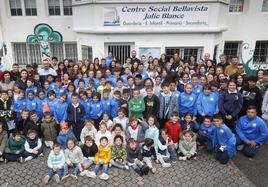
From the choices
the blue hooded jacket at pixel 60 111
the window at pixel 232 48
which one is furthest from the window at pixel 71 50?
the window at pixel 232 48

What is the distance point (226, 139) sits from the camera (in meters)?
5.85

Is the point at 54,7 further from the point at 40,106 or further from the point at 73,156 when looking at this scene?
the point at 73,156

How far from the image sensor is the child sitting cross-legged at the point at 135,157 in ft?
17.6

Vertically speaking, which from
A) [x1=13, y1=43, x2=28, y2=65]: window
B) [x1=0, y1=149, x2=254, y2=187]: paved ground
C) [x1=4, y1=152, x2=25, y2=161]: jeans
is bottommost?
[x1=0, y1=149, x2=254, y2=187]: paved ground

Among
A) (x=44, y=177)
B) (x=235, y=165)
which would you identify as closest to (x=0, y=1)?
(x=44, y=177)

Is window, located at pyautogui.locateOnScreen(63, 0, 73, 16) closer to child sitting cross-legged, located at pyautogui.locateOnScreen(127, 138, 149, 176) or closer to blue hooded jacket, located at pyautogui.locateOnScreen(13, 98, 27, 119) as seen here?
blue hooded jacket, located at pyautogui.locateOnScreen(13, 98, 27, 119)

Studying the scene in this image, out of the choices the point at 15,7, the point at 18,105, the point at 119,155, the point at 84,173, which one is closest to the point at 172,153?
the point at 119,155

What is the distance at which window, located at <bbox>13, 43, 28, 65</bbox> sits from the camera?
13.0m

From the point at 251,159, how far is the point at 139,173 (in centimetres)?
287

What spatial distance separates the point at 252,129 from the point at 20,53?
11.9 metres

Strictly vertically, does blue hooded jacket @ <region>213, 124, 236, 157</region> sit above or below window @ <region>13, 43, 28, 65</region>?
below

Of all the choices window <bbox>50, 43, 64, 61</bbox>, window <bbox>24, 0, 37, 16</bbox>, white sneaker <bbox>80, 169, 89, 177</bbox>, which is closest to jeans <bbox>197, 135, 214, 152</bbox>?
white sneaker <bbox>80, 169, 89, 177</bbox>

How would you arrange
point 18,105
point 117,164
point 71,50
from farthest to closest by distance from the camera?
point 71,50, point 18,105, point 117,164

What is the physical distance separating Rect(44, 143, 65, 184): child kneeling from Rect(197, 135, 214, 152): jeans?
341cm
